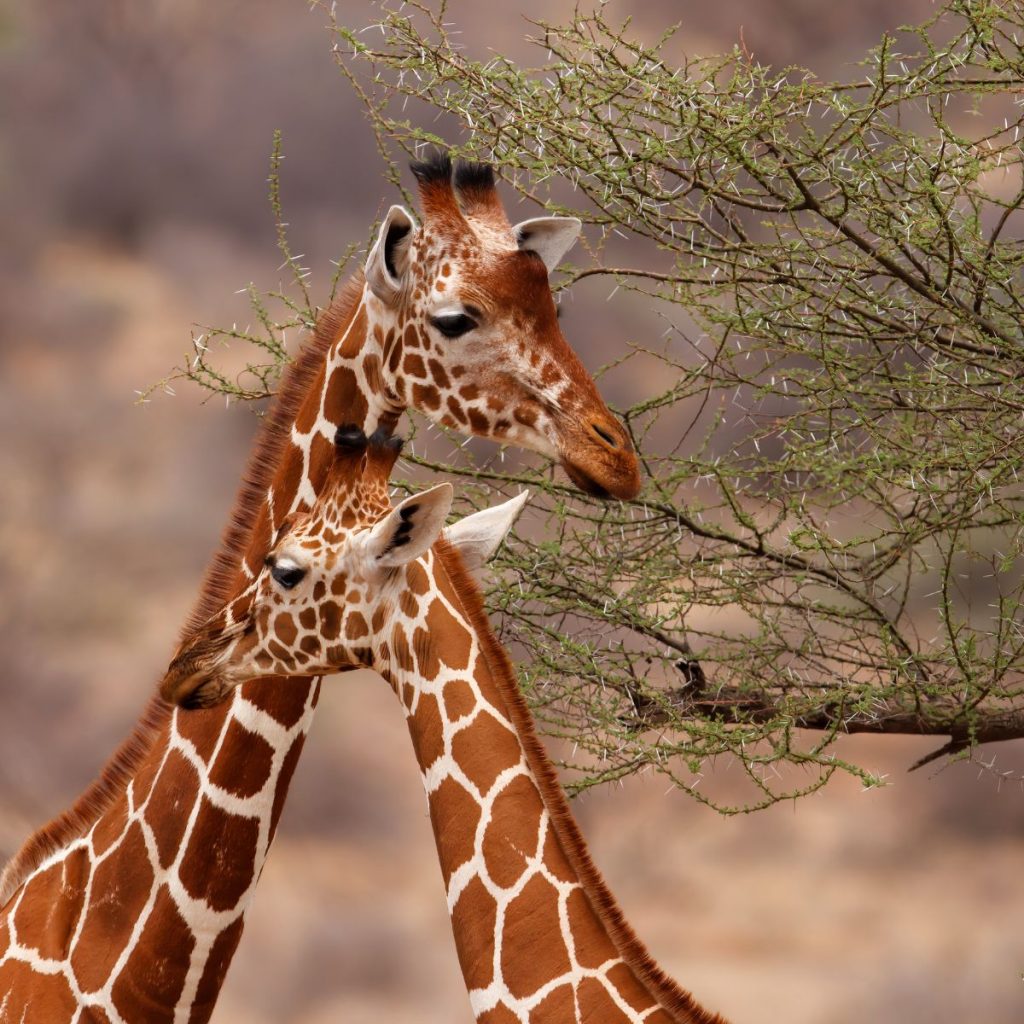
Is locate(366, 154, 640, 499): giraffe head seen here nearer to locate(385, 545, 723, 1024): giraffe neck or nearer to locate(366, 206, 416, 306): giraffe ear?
locate(366, 206, 416, 306): giraffe ear

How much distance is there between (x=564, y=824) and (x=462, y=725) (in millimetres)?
→ 293

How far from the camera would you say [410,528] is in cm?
307

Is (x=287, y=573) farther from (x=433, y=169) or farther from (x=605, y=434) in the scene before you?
(x=433, y=169)

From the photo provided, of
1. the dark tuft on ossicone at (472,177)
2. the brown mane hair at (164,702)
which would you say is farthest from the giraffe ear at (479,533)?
the dark tuft on ossicone at (472,177)

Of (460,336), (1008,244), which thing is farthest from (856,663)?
(460,336)

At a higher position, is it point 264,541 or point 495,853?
point 264,541

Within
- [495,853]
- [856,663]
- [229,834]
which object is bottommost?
[495,853]

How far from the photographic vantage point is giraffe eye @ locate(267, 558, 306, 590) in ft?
10.7

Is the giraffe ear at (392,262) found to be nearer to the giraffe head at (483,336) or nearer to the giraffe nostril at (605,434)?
the giraffe head at (483,336)

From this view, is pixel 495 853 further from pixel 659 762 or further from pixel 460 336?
pixel 659 762

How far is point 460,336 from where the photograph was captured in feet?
11.9

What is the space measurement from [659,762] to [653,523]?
96cm

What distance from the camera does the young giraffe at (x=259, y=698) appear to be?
3492mm

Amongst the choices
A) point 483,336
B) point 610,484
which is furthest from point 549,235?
point 610,484
